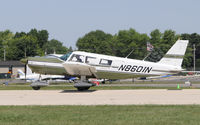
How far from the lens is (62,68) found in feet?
64.2

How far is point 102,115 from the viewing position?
32.0ft

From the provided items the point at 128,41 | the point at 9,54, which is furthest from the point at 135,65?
the point at 9,54

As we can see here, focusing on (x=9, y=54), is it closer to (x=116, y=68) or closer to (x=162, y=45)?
(x=162, y=45)

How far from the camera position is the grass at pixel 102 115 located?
8.69m

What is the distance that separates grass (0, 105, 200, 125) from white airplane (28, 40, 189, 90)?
763 cm

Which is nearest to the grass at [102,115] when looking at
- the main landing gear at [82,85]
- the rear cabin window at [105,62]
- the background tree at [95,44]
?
the main landing gear at [82,85]

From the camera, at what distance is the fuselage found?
62.6 ft

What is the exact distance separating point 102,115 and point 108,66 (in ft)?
32.1

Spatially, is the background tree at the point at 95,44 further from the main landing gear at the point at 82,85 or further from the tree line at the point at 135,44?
the main landing gear at the point at 82,85

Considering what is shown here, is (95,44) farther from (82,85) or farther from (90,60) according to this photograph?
(82,85)

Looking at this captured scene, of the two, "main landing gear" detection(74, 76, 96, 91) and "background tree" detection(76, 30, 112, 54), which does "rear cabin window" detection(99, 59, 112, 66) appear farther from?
"background tree" detection(76, 30, 112, 54)

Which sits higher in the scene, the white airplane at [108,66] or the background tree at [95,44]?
the background tree at [95,44]

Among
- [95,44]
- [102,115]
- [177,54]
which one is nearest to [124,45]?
[95,44]

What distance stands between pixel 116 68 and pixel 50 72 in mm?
4091
